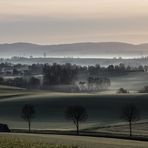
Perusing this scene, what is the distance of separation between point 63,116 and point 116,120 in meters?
11.0

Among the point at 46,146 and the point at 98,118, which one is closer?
the point at 46,146

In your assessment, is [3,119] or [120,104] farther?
[120,104]

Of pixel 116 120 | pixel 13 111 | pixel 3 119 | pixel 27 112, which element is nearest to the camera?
pixel 27 112

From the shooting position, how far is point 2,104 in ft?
375

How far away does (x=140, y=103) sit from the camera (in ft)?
355

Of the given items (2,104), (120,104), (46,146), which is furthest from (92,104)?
(46,146)

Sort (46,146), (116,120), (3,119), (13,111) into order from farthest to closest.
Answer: (13,111) < (3,119) < (116,120) < (46,146)

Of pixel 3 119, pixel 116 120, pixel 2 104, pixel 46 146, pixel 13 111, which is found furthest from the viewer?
pixel 2 104

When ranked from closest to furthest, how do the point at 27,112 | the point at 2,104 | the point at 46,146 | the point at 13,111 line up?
1. the point at 46,146
2. the point at 27,112
3. the point at 13,111
4. the point at 2,104

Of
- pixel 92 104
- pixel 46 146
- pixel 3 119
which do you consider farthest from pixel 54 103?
pixel 46 146

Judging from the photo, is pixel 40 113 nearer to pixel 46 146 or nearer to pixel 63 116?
pixel 63 116

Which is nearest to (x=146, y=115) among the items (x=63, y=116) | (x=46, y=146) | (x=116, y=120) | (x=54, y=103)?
(x=116, y=120)

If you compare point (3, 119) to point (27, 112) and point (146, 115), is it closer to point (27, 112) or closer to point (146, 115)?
point (27, 112)

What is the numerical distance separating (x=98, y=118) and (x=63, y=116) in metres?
6.50
